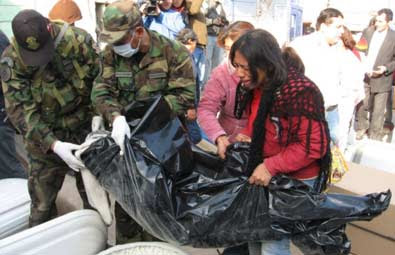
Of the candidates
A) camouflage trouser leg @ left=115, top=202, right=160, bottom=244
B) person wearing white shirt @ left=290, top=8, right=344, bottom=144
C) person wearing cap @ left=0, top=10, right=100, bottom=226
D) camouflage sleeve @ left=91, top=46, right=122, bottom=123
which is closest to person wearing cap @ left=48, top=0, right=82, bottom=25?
person wearing cap @ left=0, top=10, right=100, bottom=226

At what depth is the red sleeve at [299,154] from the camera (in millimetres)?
1430

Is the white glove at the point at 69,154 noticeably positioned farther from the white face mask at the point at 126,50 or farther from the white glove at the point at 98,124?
the white face mask at the point at 126,50

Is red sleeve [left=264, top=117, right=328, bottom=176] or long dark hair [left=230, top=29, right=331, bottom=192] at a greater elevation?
long dark hair [left=230, top=29, right=331, bottom=192]

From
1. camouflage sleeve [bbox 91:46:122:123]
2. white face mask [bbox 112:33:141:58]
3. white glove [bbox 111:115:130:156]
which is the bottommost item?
white glove [bbox 111:115:130:156]

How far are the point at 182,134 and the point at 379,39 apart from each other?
13.5ft

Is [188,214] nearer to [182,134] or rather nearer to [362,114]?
[182,134]

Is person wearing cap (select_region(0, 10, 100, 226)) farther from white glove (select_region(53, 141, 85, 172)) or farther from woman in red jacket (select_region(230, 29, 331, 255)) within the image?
woman in red jacket (select_region(230, 29, 331, 255))

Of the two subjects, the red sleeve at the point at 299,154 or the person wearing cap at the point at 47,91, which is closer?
the red sleeve at the point at 299,154

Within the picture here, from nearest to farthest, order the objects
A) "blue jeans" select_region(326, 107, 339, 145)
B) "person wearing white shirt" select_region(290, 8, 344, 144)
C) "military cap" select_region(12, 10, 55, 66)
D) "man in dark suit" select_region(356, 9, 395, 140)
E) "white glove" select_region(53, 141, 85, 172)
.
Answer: "white glove" select_region(53, 141, 85, 172), "military cap" select_region(12, 10, 55, 66), "person wearing white shirt" select_region(290, 8, 344, 144), "blue jeans" select_region(326, 107, 339, 145), "man in dark suit" select_region(356, 9, 395, 140)

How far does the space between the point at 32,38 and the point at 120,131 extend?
68cm

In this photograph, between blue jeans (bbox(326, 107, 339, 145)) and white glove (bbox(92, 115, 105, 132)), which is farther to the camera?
blue jeans (bbox(326, 107, 339, 145))

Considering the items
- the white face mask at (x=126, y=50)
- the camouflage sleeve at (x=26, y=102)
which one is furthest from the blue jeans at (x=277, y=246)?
the camouflage sleeve at (x=26, y=102)

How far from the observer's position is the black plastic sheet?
1.46 meters

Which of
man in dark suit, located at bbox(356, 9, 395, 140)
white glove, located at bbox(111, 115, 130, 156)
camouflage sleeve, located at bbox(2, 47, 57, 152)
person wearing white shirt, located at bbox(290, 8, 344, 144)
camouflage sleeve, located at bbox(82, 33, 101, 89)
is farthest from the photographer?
man in dark suit, located at bbox(356, 9, 395, 140)
